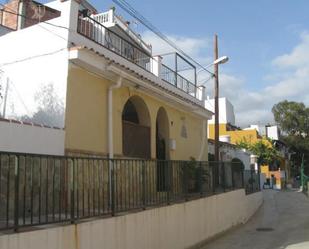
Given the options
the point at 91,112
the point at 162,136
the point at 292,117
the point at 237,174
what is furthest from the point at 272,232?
the point at 292,117

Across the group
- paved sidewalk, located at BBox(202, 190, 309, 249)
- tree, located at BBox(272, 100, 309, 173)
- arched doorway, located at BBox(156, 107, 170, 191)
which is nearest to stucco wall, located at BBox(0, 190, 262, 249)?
paved sidewalk, located at BBox(202, 190, 309, 249)

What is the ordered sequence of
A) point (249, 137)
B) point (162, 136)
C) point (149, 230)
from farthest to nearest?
1. point (249, 137)
2. point (162, 136)
3. point (149, 230)

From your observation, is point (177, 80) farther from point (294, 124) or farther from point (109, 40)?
point (294, 124)

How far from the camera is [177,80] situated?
1838cm

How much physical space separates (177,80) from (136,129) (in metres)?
5.05

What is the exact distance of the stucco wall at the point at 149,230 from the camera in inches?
266

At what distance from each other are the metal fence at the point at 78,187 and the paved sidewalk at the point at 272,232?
2.43 m

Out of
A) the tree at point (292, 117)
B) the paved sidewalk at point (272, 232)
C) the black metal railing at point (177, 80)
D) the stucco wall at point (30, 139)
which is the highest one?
the tree at point (292, 117)

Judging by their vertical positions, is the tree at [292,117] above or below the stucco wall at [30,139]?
above

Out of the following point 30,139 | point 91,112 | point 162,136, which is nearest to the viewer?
point 30,139

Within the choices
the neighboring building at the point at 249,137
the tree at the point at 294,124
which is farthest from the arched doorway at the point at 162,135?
the tree at the point at 294,124

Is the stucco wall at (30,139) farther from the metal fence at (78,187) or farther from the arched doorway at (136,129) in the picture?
the arched doorway at (136,129)

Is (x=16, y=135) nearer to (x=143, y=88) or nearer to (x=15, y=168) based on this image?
(x=15, y=168)

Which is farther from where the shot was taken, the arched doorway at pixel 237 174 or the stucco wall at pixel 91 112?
the arched doorway at pixel 237 174
